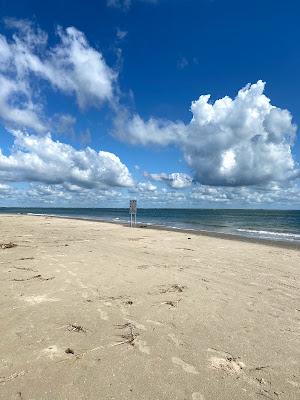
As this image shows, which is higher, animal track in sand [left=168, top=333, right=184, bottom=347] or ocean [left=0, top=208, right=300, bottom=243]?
ocean [left=0, top=208, right=300, bottom=243]

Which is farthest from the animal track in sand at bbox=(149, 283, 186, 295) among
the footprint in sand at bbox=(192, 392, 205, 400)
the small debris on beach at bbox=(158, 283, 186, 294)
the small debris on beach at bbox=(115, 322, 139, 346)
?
the footprint in sand at bbox=(192, 392, 205, 400)

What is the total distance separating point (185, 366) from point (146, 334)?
1.11 metres

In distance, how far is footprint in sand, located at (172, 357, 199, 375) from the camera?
4242 millimetres

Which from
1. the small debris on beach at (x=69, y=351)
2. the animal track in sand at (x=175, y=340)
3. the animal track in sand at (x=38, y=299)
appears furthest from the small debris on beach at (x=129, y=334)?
the animal track in sand at (x=38, y=299)

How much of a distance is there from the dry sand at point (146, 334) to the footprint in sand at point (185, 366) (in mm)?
16

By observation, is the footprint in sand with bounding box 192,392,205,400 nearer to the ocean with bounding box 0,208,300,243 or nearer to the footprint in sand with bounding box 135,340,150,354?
the footprint in sand with bounding box 135,340,150,354

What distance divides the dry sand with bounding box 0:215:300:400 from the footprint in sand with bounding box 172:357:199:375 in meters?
0.02

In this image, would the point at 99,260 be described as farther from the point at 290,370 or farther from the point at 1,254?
the point at 290,370

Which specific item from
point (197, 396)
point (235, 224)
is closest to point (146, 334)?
point (197, 396)

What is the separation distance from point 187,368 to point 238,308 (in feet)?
9.46

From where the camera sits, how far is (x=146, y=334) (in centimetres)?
532

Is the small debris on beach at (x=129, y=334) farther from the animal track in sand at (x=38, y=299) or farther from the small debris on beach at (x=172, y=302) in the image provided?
the animal track in sand at (x=38, y=299)

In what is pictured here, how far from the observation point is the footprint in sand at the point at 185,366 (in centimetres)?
424

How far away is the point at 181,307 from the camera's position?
22.1 feet
